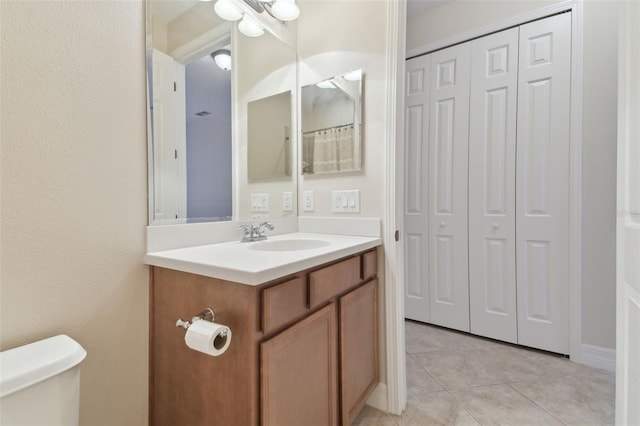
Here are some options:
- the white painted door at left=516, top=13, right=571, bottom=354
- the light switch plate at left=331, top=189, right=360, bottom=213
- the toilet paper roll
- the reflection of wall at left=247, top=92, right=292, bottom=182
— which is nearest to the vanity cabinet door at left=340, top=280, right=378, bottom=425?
the light switch plate at left=331, top=189, right=360, bottom=213

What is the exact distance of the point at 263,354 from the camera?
0.80m

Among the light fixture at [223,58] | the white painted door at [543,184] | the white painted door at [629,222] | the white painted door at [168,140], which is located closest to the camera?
the white painted door at [629,222]

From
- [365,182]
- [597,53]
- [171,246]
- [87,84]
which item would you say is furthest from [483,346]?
[87,84]

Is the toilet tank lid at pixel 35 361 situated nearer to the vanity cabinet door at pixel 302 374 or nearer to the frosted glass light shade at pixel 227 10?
the vanity cabinet door at pixel 302 374

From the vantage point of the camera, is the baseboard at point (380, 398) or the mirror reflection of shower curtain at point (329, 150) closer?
the baseboard at point (380, 398)

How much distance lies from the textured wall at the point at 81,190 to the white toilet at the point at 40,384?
0.13 meters

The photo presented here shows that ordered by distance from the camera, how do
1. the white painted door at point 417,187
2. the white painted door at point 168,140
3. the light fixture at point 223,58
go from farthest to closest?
the white painted door at point 417,187 → the light fixture at point 223,58 → the white painted door at point 168,140

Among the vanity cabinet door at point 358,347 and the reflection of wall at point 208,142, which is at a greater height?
the reflection of wall at point 208,142

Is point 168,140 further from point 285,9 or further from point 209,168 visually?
point 285,9

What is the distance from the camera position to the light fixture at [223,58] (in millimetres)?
1364

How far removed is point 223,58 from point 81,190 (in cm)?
88

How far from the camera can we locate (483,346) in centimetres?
214

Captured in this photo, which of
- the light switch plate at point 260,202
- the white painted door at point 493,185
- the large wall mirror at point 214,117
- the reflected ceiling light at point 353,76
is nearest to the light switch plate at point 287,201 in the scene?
the large wall mirror at point 214,117

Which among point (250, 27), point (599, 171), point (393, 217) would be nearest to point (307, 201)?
point (393, 217)
